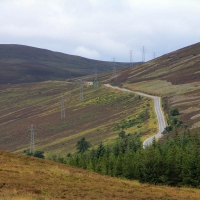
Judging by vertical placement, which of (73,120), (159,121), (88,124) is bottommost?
(88,124)

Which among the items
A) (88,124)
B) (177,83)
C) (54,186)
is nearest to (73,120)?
(88,124)

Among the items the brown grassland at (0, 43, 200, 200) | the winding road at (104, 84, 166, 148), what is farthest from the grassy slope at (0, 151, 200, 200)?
the winding road at (104, 84, 166, 148)

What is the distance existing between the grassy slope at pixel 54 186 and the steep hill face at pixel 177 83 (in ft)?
143

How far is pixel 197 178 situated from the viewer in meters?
42.9

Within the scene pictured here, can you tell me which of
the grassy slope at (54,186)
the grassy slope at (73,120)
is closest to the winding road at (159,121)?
the grassy slope at (73,120)

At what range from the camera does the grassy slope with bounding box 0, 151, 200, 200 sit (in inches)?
897

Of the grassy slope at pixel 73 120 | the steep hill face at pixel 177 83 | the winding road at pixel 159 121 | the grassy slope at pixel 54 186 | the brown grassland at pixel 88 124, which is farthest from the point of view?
the steep hill face at pixel 177 83

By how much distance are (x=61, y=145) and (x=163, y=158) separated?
51.6 m

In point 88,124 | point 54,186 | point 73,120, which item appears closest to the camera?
point 54,186

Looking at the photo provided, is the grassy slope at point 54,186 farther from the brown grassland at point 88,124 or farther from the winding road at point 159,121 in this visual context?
the winding road at point 159,121

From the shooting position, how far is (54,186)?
26.5 metres

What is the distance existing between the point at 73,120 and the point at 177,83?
3927cm

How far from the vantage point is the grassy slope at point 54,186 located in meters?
22.8

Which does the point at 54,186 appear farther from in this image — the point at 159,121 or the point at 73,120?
the point at 73,120
